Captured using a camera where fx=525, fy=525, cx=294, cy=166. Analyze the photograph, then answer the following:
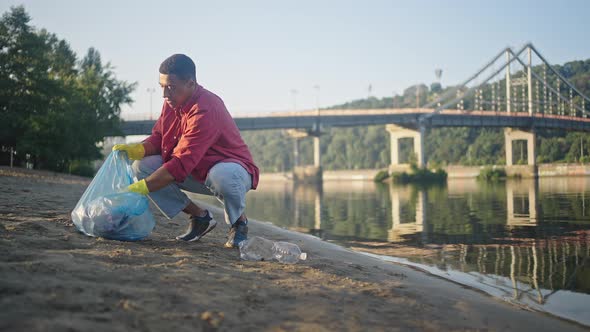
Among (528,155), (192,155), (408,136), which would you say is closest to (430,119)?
(408,136)

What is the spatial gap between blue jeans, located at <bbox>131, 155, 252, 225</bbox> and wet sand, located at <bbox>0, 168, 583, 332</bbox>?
462mm

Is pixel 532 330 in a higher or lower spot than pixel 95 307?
lower

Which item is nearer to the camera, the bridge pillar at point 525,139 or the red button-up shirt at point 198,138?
the red button-up shirt at point 198,138

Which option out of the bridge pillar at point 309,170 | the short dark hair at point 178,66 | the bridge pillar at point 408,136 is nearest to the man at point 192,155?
the short dark hair at point 178,66

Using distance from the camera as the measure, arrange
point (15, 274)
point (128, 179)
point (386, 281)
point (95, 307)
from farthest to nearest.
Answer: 1. point (128, 179)
2. point (386, 281)
3. point (15, 274)
4. point (95, 307)

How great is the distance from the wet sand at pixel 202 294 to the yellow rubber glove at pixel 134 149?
2.61 feet

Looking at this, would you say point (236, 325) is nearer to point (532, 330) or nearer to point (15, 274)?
point (15, 274)

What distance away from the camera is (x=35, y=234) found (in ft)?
12.1

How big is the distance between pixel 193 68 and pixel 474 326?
276 cm

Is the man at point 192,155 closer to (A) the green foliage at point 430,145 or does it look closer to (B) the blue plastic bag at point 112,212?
(B) the blue plastic bag at point 112,212

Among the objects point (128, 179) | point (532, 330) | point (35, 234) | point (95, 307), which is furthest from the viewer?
point (128, 179)

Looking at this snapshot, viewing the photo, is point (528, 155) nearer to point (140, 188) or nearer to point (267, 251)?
point (267, 251)

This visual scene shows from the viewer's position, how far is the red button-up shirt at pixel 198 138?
3.84 metres

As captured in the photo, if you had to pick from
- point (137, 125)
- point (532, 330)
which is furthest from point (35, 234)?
point (137, 125)
